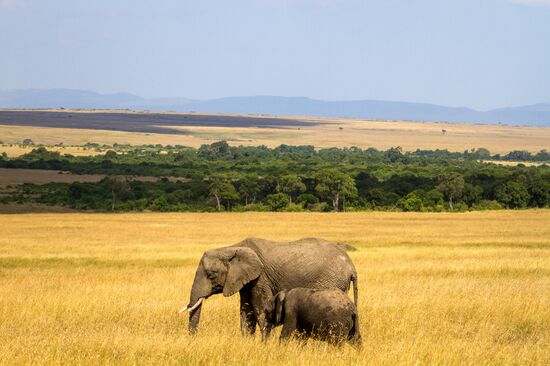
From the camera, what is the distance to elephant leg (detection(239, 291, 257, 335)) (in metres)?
14.1

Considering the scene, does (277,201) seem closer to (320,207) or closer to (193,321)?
(320,207)

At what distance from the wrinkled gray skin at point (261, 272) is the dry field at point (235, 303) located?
685 mm

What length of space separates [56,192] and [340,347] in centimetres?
7505

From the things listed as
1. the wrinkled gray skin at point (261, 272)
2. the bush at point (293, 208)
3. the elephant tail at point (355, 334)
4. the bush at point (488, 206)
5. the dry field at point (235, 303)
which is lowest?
the bush at point (293, 208)

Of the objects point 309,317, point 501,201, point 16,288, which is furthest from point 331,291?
point 501,201

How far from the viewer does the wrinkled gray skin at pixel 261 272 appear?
13781 mm

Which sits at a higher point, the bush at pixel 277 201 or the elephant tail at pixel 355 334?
the elephant tail at pixel 355 334

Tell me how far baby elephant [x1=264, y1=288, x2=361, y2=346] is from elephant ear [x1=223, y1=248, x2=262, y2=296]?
3.99ft

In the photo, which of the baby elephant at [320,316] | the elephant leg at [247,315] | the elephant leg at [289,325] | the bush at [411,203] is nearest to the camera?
the baby elephant at [320,316]

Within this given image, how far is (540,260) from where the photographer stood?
1144 inches

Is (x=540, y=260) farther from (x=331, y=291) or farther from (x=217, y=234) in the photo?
(x=217, y=234)

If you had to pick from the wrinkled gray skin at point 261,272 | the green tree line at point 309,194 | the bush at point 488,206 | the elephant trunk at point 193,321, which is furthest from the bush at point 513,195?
the elephant trunk at point 193,321

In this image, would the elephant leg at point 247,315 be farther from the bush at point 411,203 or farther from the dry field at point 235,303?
the bush at point 411,203

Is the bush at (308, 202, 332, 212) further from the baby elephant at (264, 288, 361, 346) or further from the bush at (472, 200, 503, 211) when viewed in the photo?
the baby elephant at (264, 288, 361, 346)
